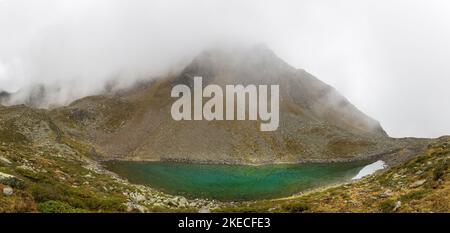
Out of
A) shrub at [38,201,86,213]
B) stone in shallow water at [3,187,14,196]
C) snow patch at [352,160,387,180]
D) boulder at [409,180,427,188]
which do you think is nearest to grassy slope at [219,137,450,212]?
boulder at [409,180,427,188]

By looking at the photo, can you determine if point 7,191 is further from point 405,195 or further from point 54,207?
point 405,195

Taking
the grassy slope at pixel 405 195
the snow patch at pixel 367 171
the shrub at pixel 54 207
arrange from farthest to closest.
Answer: the snow patch at pixel 367 171 → the grassy slope at pixel 405 195 → the shrub at pixel 54 207

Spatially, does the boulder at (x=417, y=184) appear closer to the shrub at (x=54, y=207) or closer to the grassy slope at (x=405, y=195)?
the grassy slope at (x=405, y=195)

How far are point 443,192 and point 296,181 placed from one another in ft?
290

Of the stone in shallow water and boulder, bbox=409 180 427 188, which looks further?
boulder, bbox=409 180 427 188

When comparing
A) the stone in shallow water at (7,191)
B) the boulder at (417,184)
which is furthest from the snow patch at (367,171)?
the stone in shallow water at (7,191)

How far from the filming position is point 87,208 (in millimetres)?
28234

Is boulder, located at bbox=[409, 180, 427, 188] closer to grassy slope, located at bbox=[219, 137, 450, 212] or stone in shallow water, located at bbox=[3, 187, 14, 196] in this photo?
grassy slope, located at bbox=[219, 137, 450, 212]

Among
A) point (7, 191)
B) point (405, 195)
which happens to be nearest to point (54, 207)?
point (7, 191)

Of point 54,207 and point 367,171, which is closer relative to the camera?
point 54,207

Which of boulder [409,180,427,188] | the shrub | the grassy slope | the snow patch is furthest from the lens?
the snow patch
